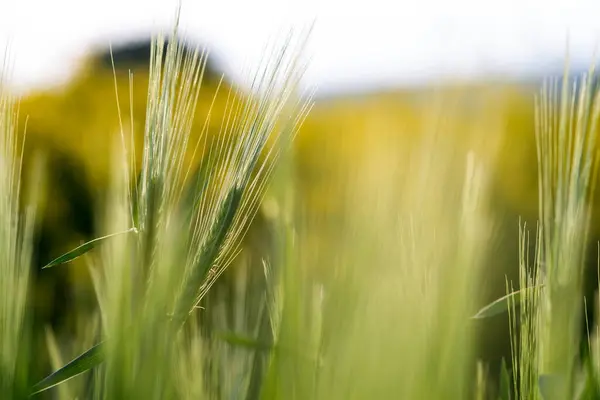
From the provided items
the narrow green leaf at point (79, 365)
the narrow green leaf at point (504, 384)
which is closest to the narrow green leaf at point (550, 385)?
the narrow green leaf at point (504, 384)

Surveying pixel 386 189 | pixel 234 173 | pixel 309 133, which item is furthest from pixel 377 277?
pixel 309 133

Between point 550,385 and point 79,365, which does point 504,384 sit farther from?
point 79,365

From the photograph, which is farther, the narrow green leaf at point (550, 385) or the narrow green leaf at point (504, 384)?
the narrow green leaf at point (504, 384)

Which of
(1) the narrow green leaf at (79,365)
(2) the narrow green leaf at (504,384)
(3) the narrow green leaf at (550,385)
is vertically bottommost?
(2) the narrow green leaf at (504,384)

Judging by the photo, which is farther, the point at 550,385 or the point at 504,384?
the point at 504,384

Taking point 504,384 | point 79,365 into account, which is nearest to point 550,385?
point 504,384

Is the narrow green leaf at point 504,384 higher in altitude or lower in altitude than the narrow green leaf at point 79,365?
lower

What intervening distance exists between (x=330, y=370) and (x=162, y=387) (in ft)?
0.25

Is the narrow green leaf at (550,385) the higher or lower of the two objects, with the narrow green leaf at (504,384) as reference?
higher

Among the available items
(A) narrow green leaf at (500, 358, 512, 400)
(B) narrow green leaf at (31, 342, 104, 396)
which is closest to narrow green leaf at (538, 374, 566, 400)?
(A) narrow green leaf at (500, 358, 512, 400)

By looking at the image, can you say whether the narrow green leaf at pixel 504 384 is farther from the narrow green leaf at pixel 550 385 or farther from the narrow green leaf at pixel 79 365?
the narrow green leaf at pixel 79 365

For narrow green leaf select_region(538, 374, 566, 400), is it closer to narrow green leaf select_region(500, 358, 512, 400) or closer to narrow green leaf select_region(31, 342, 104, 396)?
narrow green leaf select_region(500, 358, 512, 400)

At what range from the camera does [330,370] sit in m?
0.34

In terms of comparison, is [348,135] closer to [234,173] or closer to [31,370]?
[234,173]
